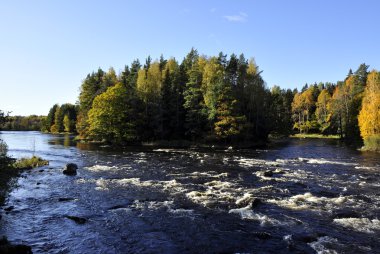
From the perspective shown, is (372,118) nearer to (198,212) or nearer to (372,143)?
(372,143)

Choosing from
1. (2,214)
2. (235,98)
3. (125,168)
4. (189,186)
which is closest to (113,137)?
(235,98)

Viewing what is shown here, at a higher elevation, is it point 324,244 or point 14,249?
point 14,249

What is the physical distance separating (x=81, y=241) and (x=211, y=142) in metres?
61.8

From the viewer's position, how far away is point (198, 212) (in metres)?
22.8

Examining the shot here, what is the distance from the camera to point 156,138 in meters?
84.2

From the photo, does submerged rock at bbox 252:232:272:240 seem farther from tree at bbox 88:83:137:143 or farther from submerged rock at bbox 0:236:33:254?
tree at bbox 88:83:137:143

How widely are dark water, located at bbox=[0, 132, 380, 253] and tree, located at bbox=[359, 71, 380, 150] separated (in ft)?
105

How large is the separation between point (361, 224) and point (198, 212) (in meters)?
10.4

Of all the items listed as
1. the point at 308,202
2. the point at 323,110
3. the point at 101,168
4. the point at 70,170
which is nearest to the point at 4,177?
the point at 70,170

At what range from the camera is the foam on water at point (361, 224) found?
63.3 ft

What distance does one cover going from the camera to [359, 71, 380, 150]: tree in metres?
66.6

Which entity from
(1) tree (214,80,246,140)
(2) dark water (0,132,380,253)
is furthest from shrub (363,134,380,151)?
(2) dark water (0,132,380,253)

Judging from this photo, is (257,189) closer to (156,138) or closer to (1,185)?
(1,185)

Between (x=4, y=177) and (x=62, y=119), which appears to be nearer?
(x=4, y=177)
